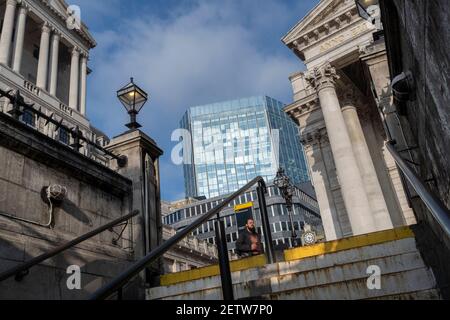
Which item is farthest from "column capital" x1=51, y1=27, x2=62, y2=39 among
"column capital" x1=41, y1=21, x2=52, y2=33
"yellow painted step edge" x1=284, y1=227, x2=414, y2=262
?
"yellow painted step edge" x1=284, y1=227, x2=414, y2=262

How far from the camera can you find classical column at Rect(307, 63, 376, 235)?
749 inches

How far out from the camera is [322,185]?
27812 millimetres

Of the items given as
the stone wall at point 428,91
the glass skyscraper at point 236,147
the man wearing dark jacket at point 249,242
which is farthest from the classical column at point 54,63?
the glass skyscraper at point 236,147

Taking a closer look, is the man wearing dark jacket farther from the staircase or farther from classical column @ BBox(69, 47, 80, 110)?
classical column @ BBox(69, 47, 80, 110)

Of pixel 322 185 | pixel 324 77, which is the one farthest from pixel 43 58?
pixel 322 185

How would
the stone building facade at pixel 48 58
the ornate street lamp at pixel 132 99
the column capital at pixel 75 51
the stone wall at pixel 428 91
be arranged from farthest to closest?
the column capital at pixel 75 51 < the stone building facade at pixel 48 58 < the ornate street lamp at pixel 132 99 < the stone wall at pixel 428 91

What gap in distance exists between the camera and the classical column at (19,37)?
37.2 m

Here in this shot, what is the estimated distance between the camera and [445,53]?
11.6 feet

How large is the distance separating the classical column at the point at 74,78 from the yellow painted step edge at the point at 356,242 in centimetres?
4024

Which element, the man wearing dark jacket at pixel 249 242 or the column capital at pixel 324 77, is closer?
the man wearing dark jacket at pixel 249 242

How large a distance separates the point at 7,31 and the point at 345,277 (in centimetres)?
4230

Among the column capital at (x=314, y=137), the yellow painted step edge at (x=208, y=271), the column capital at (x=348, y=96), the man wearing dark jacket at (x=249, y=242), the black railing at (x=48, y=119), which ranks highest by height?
the column capital at (x=348, y=96)

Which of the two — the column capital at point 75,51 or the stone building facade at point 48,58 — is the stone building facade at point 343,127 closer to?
the stone building facade at point 48,58

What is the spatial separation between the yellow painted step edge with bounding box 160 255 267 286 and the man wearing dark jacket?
1515mm
